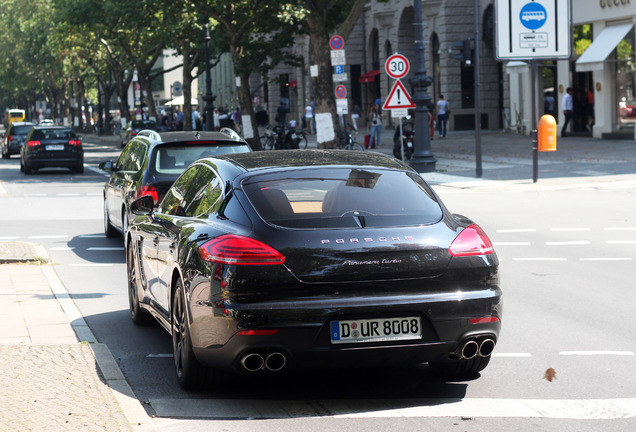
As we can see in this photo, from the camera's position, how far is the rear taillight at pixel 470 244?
6148 millimetres

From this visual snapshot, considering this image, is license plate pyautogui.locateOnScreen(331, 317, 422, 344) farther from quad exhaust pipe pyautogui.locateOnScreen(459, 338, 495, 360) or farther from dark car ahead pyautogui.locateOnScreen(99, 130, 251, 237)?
dark car ahead pyautogui.locateOnScreen(99, 130, 251, 237)

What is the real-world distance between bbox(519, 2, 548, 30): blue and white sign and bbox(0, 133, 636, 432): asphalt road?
10684 mm

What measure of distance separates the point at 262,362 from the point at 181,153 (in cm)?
754

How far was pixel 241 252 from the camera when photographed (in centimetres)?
593

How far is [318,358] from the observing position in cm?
588

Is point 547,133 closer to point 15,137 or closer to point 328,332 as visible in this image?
point 328,332

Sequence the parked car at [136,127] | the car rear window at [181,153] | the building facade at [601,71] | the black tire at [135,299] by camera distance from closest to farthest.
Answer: the black tire at [135,299], the car rear window at [181,153], the building facade at [601,71], the parked car at [136,127]

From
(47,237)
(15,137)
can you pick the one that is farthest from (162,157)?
(15,137)

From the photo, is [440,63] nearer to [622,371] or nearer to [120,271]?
[120,271]

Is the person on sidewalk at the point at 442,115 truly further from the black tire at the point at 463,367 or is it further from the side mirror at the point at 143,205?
the black tire at the point at 463,367

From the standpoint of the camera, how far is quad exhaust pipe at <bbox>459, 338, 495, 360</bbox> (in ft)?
20.1

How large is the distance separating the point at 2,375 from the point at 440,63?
4554 cm

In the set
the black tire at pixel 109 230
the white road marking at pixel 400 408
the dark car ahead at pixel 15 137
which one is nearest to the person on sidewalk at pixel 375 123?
the dark car ahead at pixel 15 137

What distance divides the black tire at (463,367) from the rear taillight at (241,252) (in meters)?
1.39
